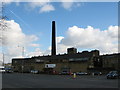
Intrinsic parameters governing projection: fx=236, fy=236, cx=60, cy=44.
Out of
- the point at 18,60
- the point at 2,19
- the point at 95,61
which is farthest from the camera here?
the point at 18,60

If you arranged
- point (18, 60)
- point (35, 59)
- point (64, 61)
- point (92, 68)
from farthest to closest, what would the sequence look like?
point (18, 60) < point (35, 59) < point (64, 61) < point (92, 68)

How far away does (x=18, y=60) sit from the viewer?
512ft

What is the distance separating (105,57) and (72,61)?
1614 cm

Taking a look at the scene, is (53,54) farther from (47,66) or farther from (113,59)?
(113,59)

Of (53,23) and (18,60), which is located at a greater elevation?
(53,23)

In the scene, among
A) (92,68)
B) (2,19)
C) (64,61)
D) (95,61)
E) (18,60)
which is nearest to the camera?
(2,19)

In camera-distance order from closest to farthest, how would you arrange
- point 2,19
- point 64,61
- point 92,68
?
point 2,19 → point 92,68 → point 64,61

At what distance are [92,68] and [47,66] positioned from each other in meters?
31.6

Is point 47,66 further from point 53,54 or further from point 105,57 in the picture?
point 105,57

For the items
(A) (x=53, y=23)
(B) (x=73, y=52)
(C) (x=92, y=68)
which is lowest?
(C) (x=92, y=68)

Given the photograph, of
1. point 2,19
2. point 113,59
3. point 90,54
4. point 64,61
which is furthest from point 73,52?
point 2,19

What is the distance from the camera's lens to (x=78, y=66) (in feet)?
366

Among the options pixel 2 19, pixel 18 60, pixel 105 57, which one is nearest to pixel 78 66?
pixel 105 57

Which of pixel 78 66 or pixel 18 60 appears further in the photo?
pixel 18 60
